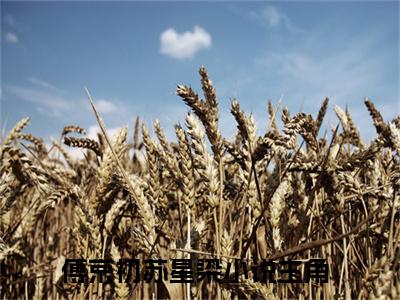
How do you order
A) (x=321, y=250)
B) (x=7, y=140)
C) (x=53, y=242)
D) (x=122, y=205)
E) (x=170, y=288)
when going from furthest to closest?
(x=53, y=242)
(x=7, y=140)
(x=321, y=250)
(x=122, y=205)
(x=170, y=288)

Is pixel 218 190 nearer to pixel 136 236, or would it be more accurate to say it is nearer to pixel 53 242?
pixel 136 236

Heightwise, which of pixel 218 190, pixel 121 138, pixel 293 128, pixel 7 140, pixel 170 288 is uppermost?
pixel 7 140

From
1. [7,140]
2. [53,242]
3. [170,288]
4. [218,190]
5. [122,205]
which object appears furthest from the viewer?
→ [53,242]

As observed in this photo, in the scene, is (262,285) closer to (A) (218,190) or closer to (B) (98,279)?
(A) (218,190)

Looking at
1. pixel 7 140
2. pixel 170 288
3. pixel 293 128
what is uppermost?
pixel 7 140

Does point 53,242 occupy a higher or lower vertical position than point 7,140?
lower

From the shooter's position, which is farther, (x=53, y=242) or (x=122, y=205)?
(x=53, y=242)

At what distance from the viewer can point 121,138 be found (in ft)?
5.22

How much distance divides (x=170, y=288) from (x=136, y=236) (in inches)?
8.1

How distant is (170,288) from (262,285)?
36 centimetres

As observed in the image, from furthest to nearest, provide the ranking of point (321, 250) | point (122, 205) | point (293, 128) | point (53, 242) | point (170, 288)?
point (53, 242), point (321, 250), point (122, 205), point (170, 288), point (293, 128)

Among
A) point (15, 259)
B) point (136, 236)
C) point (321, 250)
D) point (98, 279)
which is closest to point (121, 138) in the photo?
point (136, 236)

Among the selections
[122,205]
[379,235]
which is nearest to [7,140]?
[122,205]

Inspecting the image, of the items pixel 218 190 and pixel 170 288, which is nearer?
pixel 218 190
